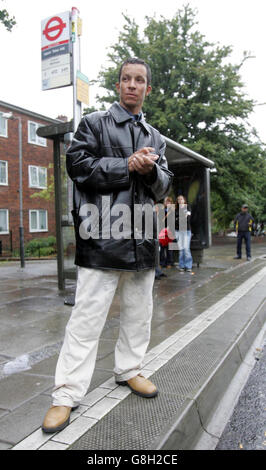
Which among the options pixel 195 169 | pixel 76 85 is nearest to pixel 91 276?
pixel 76 85

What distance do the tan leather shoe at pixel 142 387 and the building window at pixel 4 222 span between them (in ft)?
73.7

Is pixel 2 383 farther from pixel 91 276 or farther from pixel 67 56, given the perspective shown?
pixel 67 56

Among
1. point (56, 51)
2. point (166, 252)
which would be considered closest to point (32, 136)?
point (166, 252)

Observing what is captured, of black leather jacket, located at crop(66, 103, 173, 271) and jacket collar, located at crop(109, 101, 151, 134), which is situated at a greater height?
jacket collar, located at crop(109, 101, 151, 134)

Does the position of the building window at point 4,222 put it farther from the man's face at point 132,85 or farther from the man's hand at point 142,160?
the man's hand at point 142,160

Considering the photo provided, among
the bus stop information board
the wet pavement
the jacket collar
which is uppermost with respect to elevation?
the bus stop information board

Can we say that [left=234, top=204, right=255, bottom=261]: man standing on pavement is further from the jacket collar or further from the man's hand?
the man's hand

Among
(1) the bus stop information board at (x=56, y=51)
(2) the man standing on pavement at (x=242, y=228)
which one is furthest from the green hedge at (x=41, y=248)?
(1) the bus stop information board at (x=56, y=51)

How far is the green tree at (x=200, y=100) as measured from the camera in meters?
18.0

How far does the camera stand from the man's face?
7.57ft

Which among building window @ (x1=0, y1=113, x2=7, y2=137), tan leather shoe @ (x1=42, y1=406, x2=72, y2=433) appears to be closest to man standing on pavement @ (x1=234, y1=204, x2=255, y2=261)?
tan leather shoe @ (x1=42, y1=406, x2=72, y2=433)

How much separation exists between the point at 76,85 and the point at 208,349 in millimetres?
3657

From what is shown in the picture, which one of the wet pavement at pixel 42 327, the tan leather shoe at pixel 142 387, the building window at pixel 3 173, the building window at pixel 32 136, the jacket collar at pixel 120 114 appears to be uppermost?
the building window at pixel 32 136

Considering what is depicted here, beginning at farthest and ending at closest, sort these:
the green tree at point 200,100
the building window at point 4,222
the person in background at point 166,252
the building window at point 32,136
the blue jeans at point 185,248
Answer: the building window at point 32,136 → the building window at point 4,222 → the green tree at point 200,100 → the person in background at point 166,252 → the blue jeans at point 185,248
